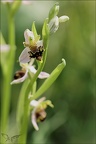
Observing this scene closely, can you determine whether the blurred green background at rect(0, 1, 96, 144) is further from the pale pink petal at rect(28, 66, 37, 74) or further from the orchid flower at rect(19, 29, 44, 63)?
the orchid flower at rect(19, 29, 44, 63)

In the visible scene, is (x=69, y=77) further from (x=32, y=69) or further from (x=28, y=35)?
(x=28, y=35)

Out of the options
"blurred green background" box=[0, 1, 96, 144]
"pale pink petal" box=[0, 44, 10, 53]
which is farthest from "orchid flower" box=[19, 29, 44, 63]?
"blurred green background" box=[0, 1, 96, 144]

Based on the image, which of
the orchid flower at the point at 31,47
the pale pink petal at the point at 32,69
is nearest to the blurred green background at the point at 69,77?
the pale pink petal at the point at 32,69

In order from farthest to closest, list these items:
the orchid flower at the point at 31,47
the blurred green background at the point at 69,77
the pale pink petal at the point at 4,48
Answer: the blurred green background at the point at 69,77, the pale pink petal at the point at 4,48, the orchid flower at the point at 31,47

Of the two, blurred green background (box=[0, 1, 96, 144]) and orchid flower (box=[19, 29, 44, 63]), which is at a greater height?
orchid flower (box=[19, 29, 44, 63])

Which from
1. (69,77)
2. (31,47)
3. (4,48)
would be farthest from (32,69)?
(69,77)

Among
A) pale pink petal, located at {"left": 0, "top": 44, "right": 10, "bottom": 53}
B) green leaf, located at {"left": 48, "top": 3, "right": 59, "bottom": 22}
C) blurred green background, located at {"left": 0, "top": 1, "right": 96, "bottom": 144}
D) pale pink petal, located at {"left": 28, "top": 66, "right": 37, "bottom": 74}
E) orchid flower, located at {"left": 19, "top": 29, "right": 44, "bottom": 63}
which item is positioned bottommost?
blurred green background, located at {"left": 0, "top": 1, "right": 96, "bottom": 144}

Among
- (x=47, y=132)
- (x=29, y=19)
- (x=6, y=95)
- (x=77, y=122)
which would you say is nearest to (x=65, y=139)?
(x=77, y=122)

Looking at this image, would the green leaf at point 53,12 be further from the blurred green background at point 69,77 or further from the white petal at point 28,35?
the blurred green background at point 69,77
